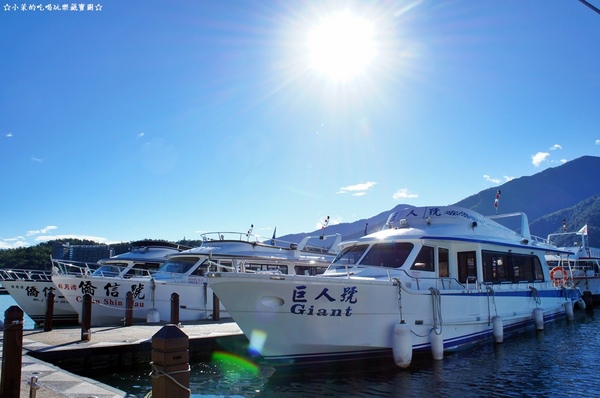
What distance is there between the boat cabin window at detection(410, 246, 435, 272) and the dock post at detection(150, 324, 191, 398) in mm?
8870

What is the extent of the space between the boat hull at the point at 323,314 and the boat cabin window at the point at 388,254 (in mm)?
1294

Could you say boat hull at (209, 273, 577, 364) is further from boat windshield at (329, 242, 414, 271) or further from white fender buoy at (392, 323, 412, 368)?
boat windshield at (329, 242, 414, 271)

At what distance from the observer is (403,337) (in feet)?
32.7

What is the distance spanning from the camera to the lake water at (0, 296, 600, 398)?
8680 millimetres

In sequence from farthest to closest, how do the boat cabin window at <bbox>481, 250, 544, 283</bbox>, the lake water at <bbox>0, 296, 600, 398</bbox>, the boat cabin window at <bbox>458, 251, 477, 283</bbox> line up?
the boat cabin window at <bbox>481, 250, 544, 283</bbox> < the boat cabin window at <bbox>458, 251, 477, 283</bbox> < the lake water at <bbox>0, 296, 600, 398</bbox>

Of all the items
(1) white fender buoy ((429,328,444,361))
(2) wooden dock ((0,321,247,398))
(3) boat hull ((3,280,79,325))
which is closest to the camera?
(2) wooden dock ((0,321,247,398))

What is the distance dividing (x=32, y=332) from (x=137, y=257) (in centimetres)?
840

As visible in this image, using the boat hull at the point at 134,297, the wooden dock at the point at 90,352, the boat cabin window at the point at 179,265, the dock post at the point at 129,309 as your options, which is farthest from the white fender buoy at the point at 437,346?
the boat cabin window at the point at 179,265

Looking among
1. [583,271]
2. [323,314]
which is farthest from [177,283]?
[583,271]

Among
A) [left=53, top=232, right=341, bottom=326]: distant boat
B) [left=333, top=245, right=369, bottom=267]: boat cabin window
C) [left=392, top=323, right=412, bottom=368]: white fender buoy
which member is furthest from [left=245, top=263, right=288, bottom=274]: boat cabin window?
[left=392, top=323, right=412, bottom=368]: white fender buoy

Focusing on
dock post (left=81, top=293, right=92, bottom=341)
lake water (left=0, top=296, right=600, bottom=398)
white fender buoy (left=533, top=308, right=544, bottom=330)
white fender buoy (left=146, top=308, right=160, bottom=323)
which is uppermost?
dock post (left=81, top=293, right=92, bottom=341)

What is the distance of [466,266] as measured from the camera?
45.2 feet

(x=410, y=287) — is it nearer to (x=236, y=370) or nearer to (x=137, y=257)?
(x=236, y=370)

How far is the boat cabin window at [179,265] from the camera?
730 inches
